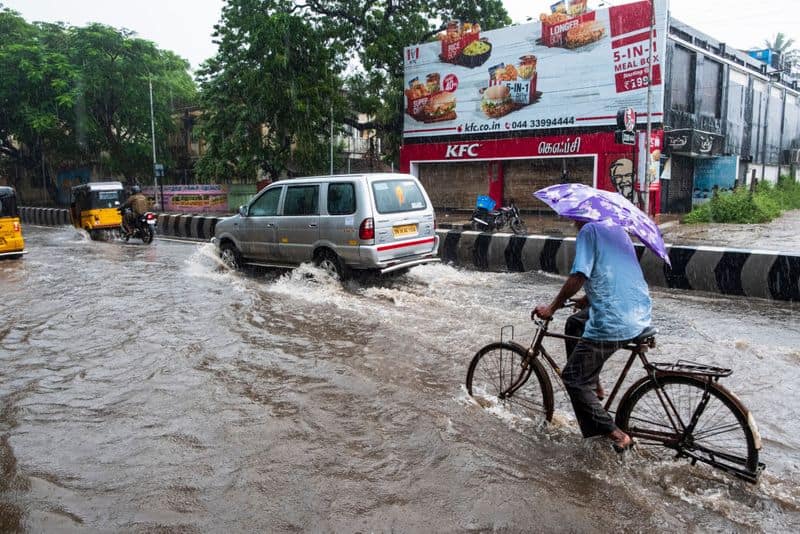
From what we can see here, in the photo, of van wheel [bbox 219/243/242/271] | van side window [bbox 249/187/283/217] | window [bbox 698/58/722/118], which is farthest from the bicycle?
window [bbox 698/58/722/118]

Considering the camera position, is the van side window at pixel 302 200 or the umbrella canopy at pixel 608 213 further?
the van side window at pixel 302 200

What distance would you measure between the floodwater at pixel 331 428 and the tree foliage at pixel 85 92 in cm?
3022

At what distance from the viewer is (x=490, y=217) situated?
1684 centimetres

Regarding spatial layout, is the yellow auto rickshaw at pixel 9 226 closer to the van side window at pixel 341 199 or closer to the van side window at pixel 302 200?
the van side window at pixel 302 200

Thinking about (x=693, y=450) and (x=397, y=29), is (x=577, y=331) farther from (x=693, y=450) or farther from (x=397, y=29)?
Answer: (x=397, y=29)

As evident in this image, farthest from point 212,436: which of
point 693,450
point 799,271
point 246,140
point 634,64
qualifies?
point 246,140

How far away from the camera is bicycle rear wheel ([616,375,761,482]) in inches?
133

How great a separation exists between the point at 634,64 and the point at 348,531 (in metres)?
21.0

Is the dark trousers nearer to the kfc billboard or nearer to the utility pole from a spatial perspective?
the utility pole

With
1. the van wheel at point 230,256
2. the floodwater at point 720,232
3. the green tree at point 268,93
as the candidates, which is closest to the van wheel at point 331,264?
the van wheel at point 230,256

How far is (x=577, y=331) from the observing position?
4082mm

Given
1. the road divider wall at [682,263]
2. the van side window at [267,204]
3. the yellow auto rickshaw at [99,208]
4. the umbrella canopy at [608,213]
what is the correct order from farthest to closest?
1. the yellow auto rickshaw at [99,208]
2. the van side window at [267,204]
3. the road divider wall at [682,263]
4. the umbrella canopy at [608,213]

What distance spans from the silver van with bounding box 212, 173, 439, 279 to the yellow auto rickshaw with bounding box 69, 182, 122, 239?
9.80 metres

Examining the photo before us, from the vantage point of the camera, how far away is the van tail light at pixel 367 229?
9.04 metres
